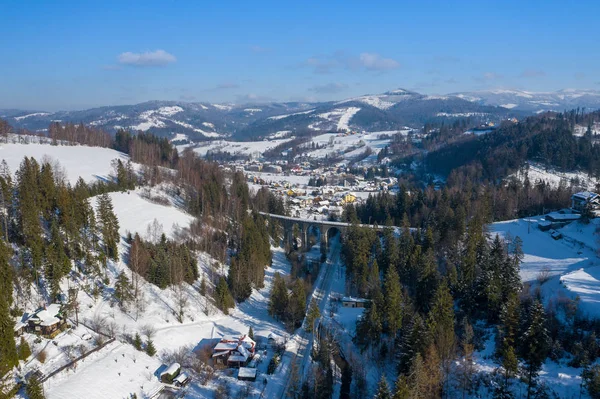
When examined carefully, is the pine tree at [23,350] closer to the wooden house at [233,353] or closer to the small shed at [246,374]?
the wooden house at [233,353]

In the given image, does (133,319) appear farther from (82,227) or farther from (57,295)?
(82,227)

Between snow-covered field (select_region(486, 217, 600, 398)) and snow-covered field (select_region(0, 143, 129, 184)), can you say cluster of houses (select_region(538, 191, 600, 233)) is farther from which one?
snow-covered field (select_region(0, 143, 129, 184))

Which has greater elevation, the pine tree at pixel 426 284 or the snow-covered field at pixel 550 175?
the snow-covered field at pixel 550 175

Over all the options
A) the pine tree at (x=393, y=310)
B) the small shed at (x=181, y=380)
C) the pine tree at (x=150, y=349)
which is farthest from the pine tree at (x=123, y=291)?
the pine tree at (x=393, y=310)

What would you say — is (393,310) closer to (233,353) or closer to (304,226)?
(233,353)

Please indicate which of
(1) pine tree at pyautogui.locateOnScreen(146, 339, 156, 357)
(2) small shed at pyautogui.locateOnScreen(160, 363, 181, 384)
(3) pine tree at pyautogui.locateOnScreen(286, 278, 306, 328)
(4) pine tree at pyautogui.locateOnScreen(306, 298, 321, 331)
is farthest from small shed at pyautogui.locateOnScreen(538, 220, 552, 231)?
(1) pine tree at pyautogui.locateOnScreen(146, 339, 156, 357)

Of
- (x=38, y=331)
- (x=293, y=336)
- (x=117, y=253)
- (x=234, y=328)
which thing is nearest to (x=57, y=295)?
(x=38, y=331)
